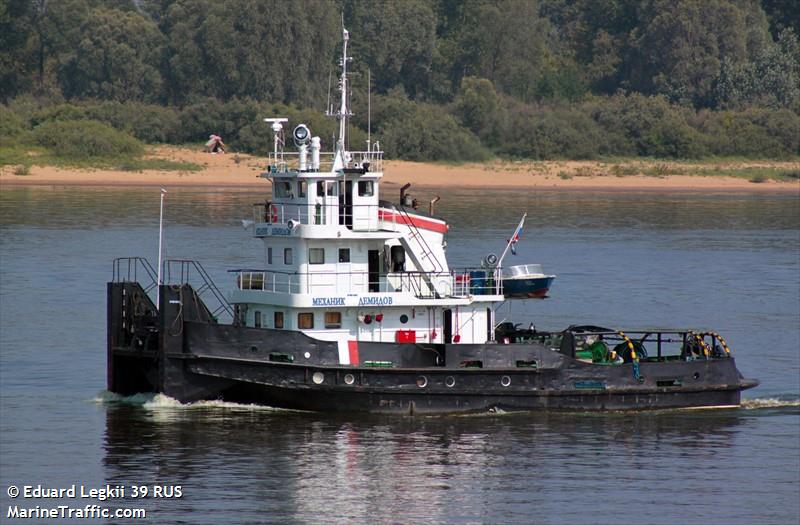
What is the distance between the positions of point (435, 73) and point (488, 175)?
2097 cm

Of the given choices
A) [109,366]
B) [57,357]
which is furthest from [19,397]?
[57,357]

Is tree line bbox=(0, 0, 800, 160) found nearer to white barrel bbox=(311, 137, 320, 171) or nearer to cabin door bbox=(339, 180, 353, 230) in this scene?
white barrel bbox=(311, 137, 320, 171)

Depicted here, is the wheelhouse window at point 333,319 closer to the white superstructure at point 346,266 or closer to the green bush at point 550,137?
the white superstructure at point 346,266

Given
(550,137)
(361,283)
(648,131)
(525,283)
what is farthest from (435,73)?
(361,283)

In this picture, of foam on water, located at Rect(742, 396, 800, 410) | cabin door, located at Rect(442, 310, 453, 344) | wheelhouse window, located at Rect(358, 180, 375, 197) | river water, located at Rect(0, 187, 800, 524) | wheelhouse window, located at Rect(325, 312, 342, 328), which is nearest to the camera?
river water, located at Rect(0, 187, 800, 524)

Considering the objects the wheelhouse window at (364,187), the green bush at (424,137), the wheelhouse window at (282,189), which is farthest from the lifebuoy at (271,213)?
the green bush at (424,137)

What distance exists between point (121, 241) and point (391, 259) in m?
30.1

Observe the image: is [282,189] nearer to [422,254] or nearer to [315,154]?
[315,154]

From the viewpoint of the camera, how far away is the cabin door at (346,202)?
99.9 ft

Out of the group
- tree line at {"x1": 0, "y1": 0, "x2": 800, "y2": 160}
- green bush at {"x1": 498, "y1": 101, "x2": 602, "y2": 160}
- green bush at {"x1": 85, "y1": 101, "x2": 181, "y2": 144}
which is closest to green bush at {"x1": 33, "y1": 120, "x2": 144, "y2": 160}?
tree line at {"x1": 0, "y1": 0, "x2": 800, "y2": 160}

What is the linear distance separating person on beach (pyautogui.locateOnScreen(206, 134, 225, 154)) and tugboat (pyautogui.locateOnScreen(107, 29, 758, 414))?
56.9 metres

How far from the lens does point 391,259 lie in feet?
102

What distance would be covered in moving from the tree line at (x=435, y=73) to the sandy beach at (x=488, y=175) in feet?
4.57

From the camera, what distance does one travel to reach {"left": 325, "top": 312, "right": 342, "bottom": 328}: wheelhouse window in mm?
→ 30375
